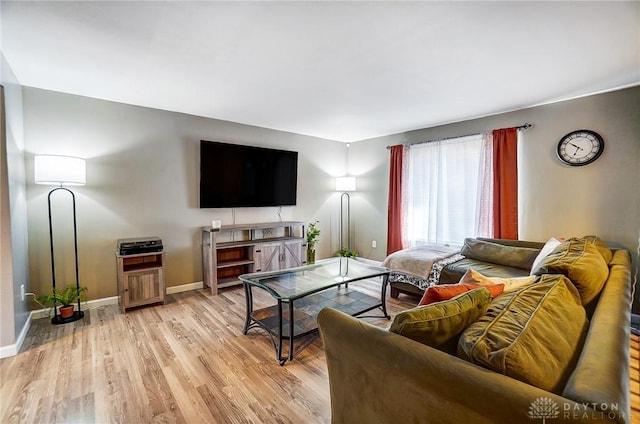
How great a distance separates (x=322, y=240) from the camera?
18.1ft

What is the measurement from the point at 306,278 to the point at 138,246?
1.95 meters

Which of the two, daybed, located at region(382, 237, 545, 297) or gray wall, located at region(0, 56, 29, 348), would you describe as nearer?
gray wall, located at region(0, 56, 29, 348)

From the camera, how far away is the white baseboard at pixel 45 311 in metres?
2.28

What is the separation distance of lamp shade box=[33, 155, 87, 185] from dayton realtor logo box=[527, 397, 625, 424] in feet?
11.9

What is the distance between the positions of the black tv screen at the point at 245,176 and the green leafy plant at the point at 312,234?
60 cm

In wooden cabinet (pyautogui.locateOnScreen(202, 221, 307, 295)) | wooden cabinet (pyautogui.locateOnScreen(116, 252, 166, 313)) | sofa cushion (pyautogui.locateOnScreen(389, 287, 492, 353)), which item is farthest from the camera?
wooden cabinet (pyautogui.locateOnScreen(202, 221, 307, 295))

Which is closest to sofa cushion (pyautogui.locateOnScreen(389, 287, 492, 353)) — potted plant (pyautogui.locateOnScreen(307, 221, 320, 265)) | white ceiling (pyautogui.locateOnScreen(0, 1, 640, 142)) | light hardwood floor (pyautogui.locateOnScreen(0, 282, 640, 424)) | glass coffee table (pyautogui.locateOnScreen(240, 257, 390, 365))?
light hardwood floor (pyautogui.locateOnScreen(0, 282, 640, 424))

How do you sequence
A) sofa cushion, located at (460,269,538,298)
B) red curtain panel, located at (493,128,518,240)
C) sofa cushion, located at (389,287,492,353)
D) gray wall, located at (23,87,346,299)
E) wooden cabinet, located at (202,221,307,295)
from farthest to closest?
wooden cabinet, located at (202,221,307,295) → red curtain panel, located at (493,128,518,240) → gray wall, located at (23,87,346,299) → sofa cushion, located at (460,269,538,298) → sofa cushion, located at (389,287,492,353)

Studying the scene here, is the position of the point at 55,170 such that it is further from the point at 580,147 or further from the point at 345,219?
the point at 580,147

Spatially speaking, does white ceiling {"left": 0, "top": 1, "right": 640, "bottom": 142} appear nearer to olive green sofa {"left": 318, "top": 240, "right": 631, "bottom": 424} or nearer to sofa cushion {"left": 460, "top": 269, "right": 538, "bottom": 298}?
sofa cushion {"left": 460, "top": 269, "right": 538, "bottom": 298}

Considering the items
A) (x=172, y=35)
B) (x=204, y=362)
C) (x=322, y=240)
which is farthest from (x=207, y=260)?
(x=172, y=35)

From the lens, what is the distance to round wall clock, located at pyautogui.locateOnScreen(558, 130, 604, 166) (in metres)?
3.06

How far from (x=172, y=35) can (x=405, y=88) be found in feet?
6.86

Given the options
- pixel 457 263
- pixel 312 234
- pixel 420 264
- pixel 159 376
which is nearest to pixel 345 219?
pixel 312 234
